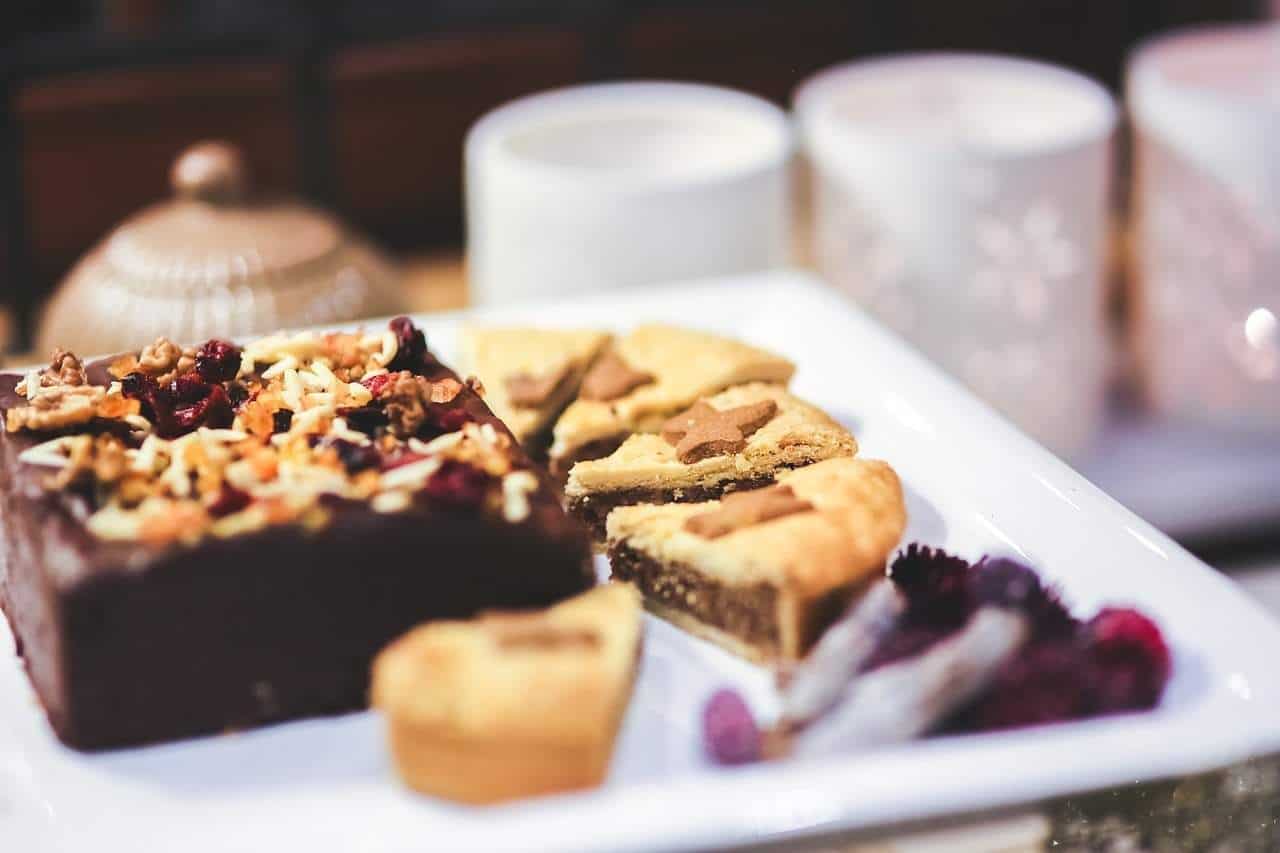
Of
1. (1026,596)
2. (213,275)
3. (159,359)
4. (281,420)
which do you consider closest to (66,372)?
(159,359)

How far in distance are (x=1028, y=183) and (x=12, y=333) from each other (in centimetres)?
140

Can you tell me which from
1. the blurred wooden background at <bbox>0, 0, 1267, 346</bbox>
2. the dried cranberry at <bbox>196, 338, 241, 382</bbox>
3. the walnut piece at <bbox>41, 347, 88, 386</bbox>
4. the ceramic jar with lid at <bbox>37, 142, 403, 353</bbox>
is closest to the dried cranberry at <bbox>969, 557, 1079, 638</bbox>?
the dried cranberry at <bbox>196, 338, 241, 382</bbox>

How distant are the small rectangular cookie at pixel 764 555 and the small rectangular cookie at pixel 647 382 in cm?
15

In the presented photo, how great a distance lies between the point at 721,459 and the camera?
1.31 meters

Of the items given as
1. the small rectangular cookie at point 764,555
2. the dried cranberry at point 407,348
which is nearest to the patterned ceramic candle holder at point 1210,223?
the small rectangular cookie at point 764,555

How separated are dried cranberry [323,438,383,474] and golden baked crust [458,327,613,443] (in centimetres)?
30

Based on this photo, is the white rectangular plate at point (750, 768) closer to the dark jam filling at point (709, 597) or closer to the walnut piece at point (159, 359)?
the dark jam filling at point (709, 597)

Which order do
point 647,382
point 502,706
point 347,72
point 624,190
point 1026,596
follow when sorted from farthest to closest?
point 347,72
point 624,190
point 647,382
point 1026,596
point 502,706

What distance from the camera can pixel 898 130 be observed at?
1861 mm

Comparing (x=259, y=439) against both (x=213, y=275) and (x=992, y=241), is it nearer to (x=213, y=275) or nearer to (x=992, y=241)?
(x=213, y=275)

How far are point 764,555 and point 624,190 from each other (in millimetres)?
596

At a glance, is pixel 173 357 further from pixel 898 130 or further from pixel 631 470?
pixel 898 130

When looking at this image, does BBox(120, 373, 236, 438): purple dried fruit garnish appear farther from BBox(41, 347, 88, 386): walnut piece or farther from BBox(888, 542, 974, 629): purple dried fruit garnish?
BBox(888, 542, 974, 629): purple dried fruit garnish

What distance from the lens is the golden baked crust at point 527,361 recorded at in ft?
4.72
